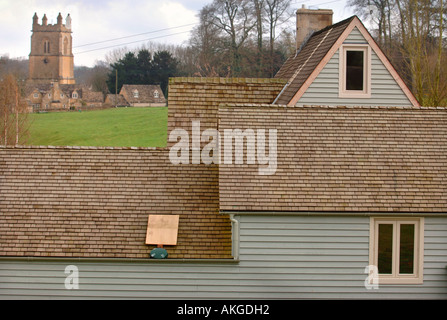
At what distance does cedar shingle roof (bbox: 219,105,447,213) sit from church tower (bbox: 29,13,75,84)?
13593 cm

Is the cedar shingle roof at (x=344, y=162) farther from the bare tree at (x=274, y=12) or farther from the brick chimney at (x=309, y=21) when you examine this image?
the bare tree at (x=274, y=12)

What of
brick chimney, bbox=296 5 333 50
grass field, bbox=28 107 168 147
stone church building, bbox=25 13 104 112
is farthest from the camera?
stone church building, bbox=25 13 104 112

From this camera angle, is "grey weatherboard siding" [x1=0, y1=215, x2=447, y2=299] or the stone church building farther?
the stone church building

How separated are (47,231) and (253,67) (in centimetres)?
4167

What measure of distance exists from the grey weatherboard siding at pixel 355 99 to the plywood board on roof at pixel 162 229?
470cm

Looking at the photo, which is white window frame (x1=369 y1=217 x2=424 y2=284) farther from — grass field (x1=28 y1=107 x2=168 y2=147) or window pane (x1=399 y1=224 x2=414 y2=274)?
grass field (x1=28 y1=107 x2=168 y2=147)

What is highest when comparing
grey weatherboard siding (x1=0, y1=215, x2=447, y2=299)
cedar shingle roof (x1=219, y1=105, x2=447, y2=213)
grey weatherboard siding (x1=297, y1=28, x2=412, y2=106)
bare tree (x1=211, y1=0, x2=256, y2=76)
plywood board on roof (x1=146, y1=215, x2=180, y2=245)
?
bare tree (x1=211, y1=0, x2=256, y2=76)

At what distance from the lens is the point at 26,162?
13844mm

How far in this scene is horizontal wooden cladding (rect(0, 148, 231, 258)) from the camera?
1216cm

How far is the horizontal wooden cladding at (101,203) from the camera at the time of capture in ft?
39.9

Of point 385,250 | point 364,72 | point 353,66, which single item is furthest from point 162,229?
point 364,72

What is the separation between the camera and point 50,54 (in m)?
144

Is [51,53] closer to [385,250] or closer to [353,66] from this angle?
[353,66]

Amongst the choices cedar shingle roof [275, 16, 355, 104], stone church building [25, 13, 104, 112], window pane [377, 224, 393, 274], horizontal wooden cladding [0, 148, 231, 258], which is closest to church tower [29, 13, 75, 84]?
stone church building [25, 13, 104, 112]
